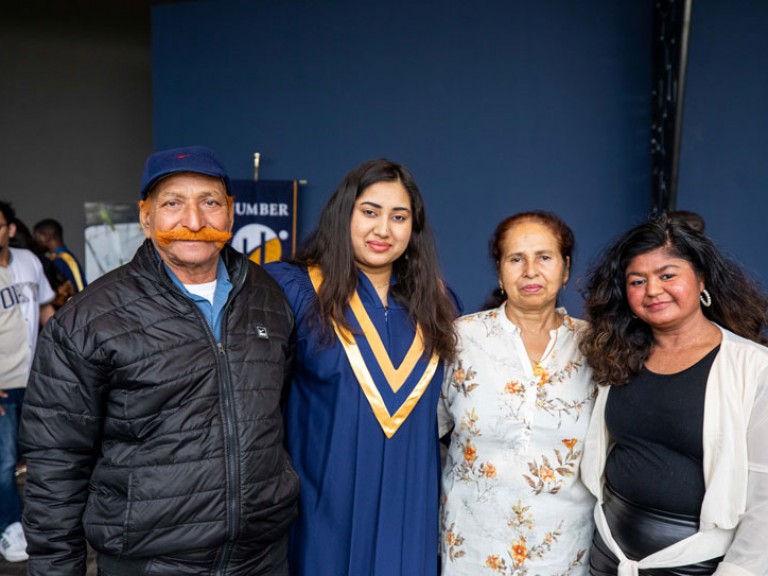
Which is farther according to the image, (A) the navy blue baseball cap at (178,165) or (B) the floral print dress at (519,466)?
(B) the floral print dress at (519,466)

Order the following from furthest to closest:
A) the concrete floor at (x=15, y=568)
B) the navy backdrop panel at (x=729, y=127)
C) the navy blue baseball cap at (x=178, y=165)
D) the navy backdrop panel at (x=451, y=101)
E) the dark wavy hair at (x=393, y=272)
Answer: the navy backdrop panel at (x=451, y=101) < the navy backdrop panel at (x=729, y=127) < the concrete floor at (x=15, y=568) < the dark wavy hair at (x=393, y=272) < the navy blue baseball cap at (x=178, y=165)

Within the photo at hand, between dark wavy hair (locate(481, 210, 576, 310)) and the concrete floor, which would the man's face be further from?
the concrete floor

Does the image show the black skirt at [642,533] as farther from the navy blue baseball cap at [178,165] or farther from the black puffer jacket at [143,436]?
the navy blue baseball cap at [178,165]

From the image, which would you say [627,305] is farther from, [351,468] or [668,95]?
[668,95]

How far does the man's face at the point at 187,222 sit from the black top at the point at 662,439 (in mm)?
1046

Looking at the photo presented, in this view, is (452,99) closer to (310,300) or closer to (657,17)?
(657,17)

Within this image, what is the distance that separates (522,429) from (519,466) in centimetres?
10

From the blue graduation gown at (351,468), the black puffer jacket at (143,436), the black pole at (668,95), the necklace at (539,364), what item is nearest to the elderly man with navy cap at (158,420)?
the black puffer jacket at (143,436)

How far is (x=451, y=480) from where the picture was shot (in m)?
2.05

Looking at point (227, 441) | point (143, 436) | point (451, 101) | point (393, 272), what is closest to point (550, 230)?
point (393, 272)

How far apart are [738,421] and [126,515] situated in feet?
4.26

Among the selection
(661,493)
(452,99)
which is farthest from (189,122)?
(661,493)

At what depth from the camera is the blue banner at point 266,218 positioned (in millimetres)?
4848

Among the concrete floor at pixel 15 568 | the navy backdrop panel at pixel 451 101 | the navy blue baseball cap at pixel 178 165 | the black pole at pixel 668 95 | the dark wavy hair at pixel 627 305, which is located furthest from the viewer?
the navy backdrop panel at pixel 451 101
